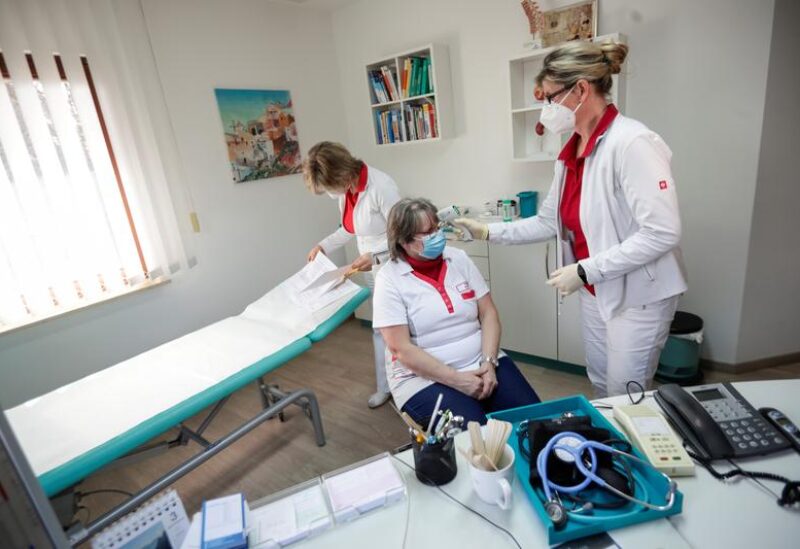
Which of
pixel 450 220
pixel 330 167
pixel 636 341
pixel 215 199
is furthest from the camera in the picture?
pixel 215 199

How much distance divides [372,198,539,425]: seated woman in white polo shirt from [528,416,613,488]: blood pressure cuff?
59cm

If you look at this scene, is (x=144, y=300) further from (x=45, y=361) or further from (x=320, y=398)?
(x=320, y=398)

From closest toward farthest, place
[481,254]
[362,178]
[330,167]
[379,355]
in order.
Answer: [330,167] < [362,178] < [379,355] < [481,254]

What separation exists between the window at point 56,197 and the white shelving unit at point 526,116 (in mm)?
2322

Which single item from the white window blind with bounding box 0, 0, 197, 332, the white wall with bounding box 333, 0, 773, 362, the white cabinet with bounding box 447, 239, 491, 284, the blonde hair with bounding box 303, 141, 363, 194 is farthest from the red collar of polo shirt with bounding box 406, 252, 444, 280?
the white window blind with bounding box 0, 0, 197, 332

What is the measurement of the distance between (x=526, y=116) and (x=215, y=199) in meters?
2.14

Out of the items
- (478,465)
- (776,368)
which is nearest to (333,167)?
(478,465)

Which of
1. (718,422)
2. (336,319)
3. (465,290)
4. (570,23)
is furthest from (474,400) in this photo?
(570,23)

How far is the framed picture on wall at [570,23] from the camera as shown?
7.75 feet

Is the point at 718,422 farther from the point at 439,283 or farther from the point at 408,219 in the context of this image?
the point at 408,219

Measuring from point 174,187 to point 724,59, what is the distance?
10.1ft

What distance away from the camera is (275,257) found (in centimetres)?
344

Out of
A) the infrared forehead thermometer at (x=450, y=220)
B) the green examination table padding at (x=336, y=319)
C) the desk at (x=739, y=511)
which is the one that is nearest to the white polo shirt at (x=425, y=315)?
the infrared forehead thermometer at (x=450, y=220)

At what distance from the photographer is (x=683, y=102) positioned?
230cm
